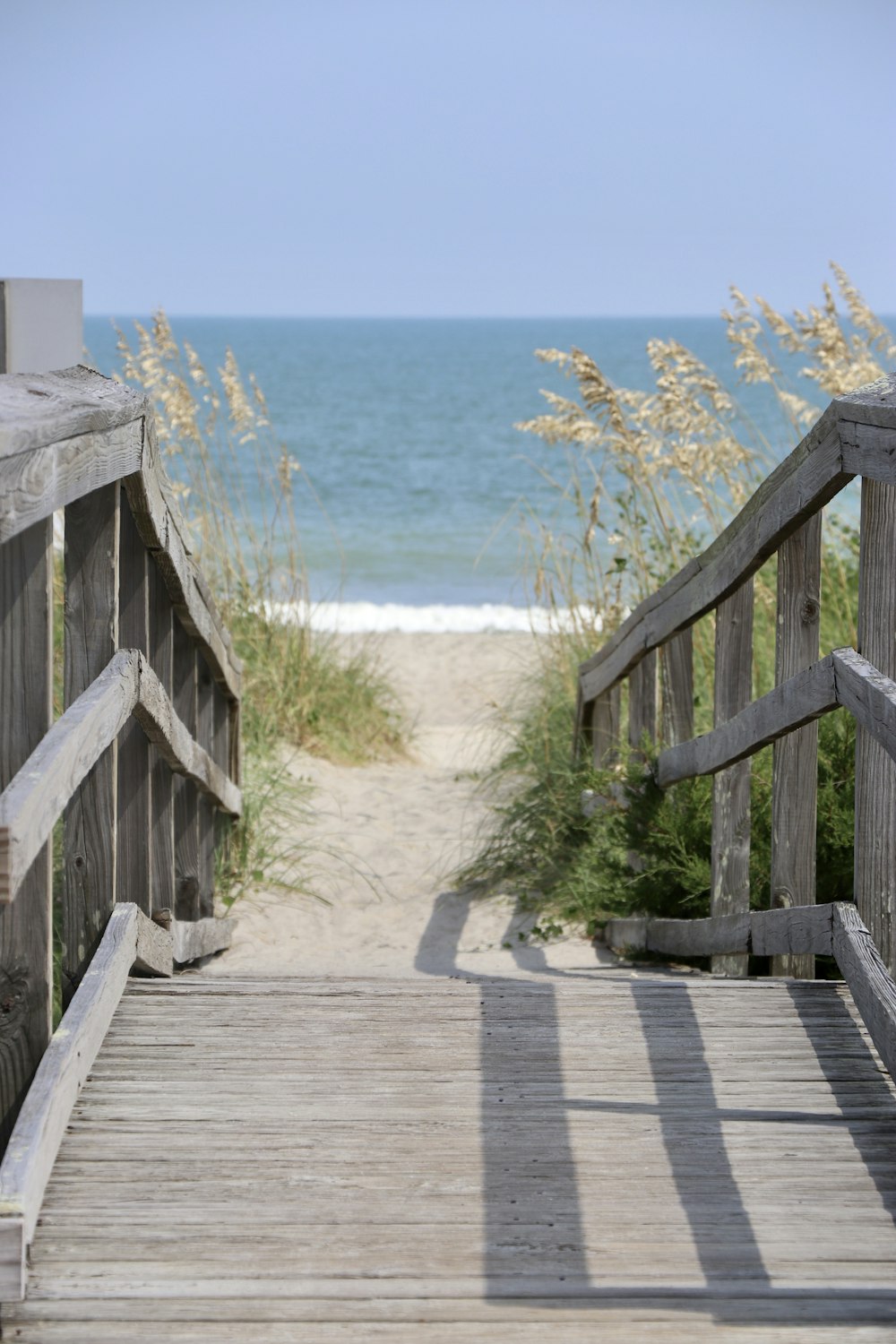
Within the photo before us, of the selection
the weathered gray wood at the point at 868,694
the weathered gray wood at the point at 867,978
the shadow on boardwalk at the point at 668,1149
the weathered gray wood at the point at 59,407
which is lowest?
the shadow on boardwalk at the point at 668,1149

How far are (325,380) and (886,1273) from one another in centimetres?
5563

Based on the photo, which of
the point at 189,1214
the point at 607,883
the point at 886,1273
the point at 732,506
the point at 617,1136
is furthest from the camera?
the point at 732,506

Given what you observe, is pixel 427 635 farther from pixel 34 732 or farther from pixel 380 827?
pixel 34 732

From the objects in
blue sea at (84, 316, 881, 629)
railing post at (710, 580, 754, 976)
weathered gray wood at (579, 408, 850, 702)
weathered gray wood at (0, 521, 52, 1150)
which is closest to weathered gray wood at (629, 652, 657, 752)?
weathered gray wood at (579, 408, 850, 702)

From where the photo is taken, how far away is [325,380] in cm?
5541

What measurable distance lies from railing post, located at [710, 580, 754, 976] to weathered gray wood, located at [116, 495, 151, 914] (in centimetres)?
132

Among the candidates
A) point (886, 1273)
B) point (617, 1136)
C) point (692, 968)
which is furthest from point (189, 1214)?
point (692, 968)

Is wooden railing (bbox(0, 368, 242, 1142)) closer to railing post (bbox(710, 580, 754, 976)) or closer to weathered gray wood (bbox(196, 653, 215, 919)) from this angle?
weathered gray wood (bbox(196, 653, 215, 919))

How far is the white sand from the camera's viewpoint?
4.20 m

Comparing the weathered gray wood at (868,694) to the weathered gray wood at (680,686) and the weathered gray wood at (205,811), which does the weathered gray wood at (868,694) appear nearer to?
the weathered gray wood at (680,686)

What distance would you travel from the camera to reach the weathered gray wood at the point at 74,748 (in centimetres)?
148

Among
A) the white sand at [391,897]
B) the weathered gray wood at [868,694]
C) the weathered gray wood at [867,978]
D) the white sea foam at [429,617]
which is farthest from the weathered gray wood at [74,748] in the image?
the white sea foam at [429,617]

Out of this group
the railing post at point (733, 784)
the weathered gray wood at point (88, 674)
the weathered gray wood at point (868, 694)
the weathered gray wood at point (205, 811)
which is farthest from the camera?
the weathered gray wood at point (205, 811)

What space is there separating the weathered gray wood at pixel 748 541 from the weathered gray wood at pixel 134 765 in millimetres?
1265
